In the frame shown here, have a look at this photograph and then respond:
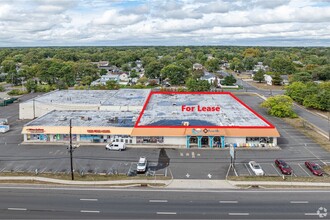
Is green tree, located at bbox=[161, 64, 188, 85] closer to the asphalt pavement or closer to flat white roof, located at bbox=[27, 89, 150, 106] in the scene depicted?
flat white roof, located at bbox=[27, 89, 150, 106]

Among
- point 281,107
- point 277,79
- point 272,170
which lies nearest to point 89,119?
point 272,170

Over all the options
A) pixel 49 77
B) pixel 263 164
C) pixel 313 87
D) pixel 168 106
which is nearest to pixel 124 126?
pixel 168 106

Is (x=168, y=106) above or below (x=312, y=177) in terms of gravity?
above

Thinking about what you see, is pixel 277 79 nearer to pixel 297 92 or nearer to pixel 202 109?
pixel 297 92

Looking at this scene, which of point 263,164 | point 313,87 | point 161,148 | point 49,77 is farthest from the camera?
point 49,77

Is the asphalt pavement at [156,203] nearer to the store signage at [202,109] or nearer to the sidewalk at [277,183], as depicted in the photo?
the sidewalk at [277,183]

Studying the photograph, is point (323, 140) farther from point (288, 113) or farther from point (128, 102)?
point (128, 102)

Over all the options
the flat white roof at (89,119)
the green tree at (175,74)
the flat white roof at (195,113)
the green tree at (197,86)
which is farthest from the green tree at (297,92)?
the flat white roof at (89,119)

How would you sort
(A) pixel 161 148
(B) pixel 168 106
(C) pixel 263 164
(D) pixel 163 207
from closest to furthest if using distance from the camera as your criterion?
(D) pixel 163 207 < (C) pixel 263 164 < (A) pixel 161 148 < (B) pixel 168 106
